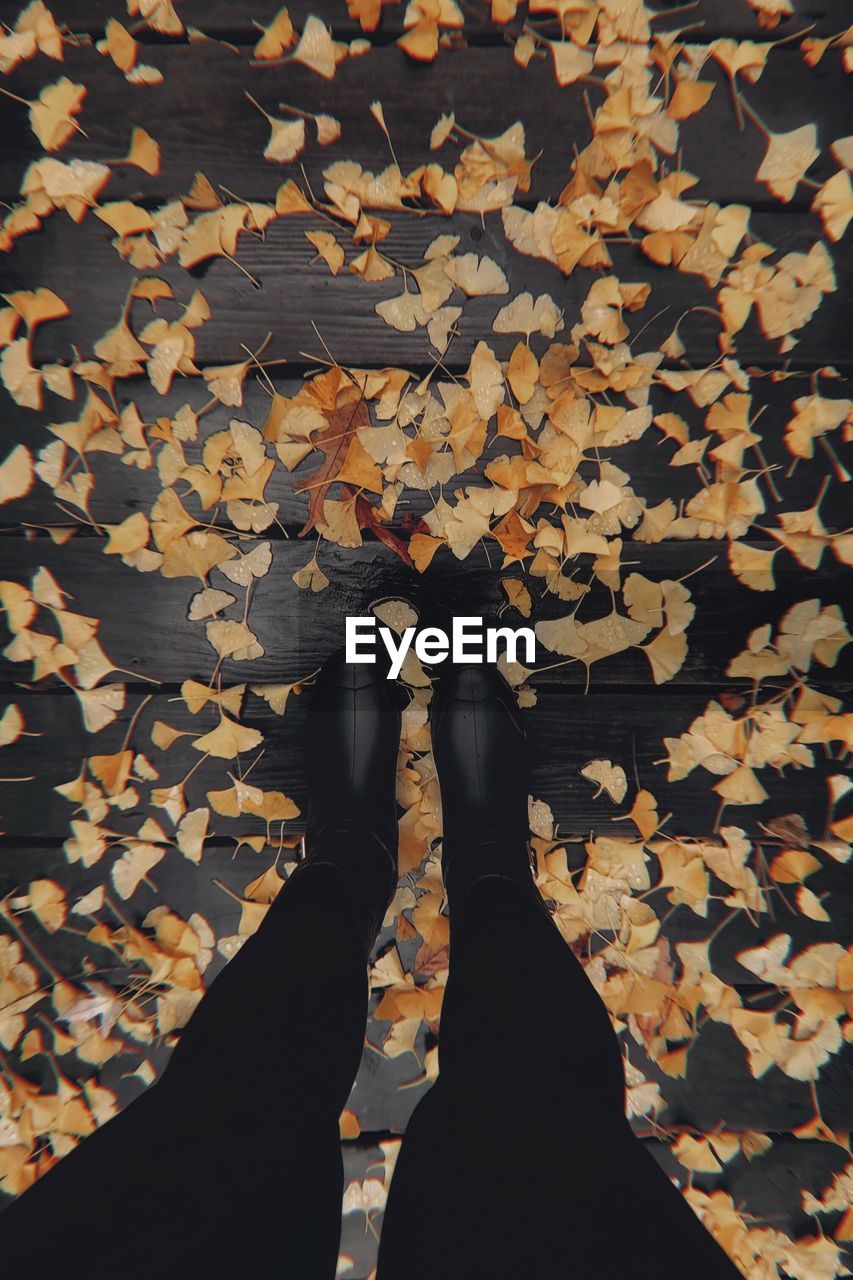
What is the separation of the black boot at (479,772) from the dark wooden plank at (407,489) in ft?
0.72

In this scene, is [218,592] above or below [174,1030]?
above

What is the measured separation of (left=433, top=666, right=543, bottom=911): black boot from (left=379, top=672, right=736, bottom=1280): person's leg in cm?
6

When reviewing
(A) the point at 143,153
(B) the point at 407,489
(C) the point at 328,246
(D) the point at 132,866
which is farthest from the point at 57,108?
(D) the point at 132,866

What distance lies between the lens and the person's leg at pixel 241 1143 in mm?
383

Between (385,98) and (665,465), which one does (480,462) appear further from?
(385,98)

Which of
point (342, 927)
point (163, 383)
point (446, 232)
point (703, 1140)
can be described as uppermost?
point (446, 232)

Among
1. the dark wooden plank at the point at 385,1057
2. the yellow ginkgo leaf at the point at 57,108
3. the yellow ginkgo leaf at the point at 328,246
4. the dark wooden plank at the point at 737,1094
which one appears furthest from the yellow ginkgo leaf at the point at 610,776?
the yellow ginkgo leaf at the point at 57,108

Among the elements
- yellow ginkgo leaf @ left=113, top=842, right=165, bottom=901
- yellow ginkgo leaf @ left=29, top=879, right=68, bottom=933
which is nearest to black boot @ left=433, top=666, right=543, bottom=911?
yellow ginkgo leaf @ left=113, top=842, right=165, bottom=901

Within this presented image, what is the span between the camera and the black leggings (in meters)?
0.38

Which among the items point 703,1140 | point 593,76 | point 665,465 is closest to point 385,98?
point 593,76

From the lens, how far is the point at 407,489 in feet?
2.47

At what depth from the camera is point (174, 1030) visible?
79cm

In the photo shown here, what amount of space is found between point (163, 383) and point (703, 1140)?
111cm

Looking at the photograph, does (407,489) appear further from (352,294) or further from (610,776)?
(610,776)
